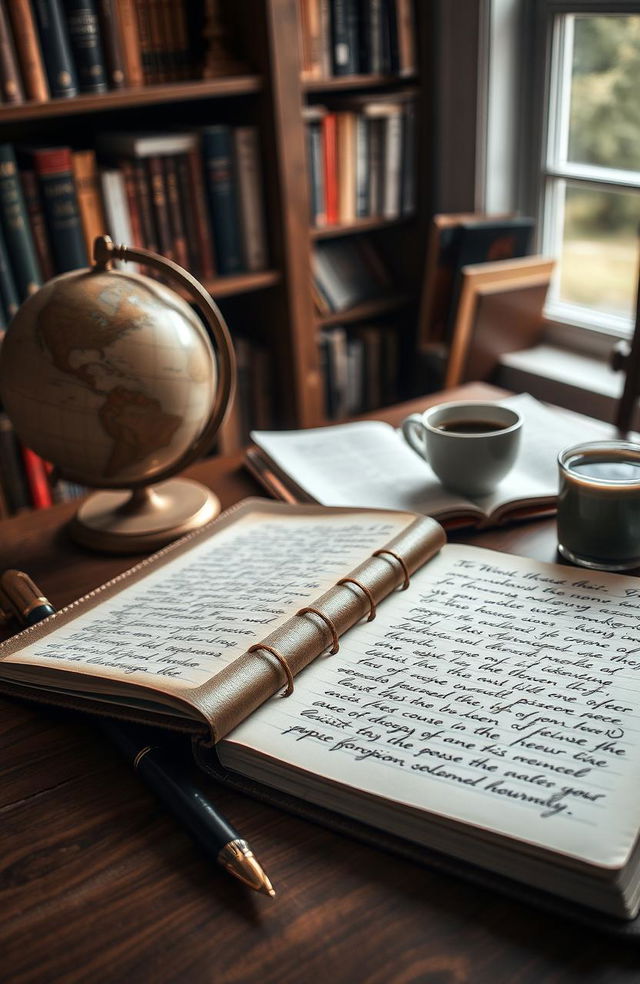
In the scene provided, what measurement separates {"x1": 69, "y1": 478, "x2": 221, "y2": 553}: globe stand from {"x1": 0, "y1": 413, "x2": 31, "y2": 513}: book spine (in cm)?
80

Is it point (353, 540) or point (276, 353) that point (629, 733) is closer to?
point (353, 540)

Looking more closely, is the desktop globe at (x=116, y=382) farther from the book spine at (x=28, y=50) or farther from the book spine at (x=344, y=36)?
the book spine at (x=344, y=36)

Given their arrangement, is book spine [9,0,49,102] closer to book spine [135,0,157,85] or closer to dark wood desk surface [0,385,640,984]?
book spine [135,0,157,85]

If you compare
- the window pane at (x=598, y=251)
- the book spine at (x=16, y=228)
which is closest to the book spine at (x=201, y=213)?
the book spine at (x=16, y=228)

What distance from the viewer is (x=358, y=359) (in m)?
2.17

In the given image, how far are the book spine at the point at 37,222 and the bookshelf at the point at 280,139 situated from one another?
10 centimetres

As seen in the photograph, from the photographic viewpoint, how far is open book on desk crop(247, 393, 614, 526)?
941mm

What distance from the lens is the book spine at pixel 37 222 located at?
5.28ft

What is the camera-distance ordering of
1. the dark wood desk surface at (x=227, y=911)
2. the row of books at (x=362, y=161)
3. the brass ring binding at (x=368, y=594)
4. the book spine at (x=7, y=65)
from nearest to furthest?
the dark wood desk surface at (x=227, y=911), the brass ring binding at (x=368, y=594), the book spine at (x=7, y=65), the row of books at (x=362, y=161)

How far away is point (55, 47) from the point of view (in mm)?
1556

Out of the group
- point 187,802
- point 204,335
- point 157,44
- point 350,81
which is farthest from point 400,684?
point 350,81

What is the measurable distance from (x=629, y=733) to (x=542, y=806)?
96mm

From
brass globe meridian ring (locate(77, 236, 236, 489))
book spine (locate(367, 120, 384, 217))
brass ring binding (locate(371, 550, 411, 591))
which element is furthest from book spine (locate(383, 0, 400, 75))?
brass ring binding (locate(371, 550, 411, 591))

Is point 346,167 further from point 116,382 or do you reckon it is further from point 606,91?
point 116,382
